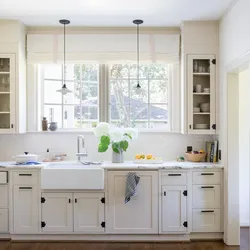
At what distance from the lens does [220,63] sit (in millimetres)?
4180

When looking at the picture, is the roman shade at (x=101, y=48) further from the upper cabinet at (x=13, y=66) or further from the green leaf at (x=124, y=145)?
the green leaf at (x=124, y=145)

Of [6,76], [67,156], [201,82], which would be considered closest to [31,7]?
[6,76]

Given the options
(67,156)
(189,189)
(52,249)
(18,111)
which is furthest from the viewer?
(67,156)

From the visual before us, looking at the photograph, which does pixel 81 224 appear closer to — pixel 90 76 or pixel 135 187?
pixel 135 187

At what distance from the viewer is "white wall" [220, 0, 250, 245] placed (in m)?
3.48

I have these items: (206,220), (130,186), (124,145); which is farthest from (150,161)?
(206,220)

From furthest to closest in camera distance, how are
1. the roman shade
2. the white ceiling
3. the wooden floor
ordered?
1. the roman shade
2. the wooden floor
3. the white ceiling

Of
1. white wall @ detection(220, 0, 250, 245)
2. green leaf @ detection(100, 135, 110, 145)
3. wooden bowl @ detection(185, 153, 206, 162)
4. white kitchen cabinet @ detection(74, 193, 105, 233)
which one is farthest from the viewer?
wooden bowl @ detection(185, 153, 206, 162)

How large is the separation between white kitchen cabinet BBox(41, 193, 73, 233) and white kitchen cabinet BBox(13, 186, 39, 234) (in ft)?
0.36

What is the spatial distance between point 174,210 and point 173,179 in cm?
37

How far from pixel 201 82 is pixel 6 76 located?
2.54 metres

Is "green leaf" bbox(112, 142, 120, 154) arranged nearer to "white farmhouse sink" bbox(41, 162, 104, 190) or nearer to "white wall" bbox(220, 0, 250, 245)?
"white farmhouse sink" bbox(41, 162, 104, 190)

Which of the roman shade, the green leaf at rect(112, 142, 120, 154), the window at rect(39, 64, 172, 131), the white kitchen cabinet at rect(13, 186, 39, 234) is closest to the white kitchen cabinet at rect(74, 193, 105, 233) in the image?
the white kitchen cabinet at rect(13, 186, 39, 234)

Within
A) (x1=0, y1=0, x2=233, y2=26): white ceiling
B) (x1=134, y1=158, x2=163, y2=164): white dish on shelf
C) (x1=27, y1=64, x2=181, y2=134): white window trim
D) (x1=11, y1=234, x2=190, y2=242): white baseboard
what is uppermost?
(x1=0, y1=0, x2=233, y2=26): white ceiling
